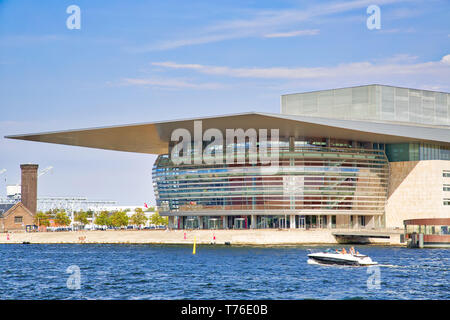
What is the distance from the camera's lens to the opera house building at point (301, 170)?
7938 cm

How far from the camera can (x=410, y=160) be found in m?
83.8

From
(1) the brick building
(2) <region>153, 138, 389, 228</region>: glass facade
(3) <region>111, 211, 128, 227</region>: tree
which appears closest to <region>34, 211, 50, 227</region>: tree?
(1) the brick building

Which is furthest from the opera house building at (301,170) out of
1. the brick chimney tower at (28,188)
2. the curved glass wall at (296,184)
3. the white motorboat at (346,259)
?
the brick chimney tower at (28,188)

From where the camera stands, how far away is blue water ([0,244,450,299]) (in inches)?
1166

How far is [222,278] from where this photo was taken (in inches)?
1437

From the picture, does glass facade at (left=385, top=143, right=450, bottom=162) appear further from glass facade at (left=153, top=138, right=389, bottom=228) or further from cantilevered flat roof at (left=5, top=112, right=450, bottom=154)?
cantilevered flat roof at (left=5, top=112, right=450, bottom=154)

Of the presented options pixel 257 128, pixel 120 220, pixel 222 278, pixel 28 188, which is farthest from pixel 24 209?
pixel 222 278

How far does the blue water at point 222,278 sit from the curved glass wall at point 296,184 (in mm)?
27564

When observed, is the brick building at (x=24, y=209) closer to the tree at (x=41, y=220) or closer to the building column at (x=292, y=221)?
the tree at (x=41, y=220)

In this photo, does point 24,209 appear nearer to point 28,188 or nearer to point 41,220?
point 41,220

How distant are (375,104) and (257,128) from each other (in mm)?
18972
